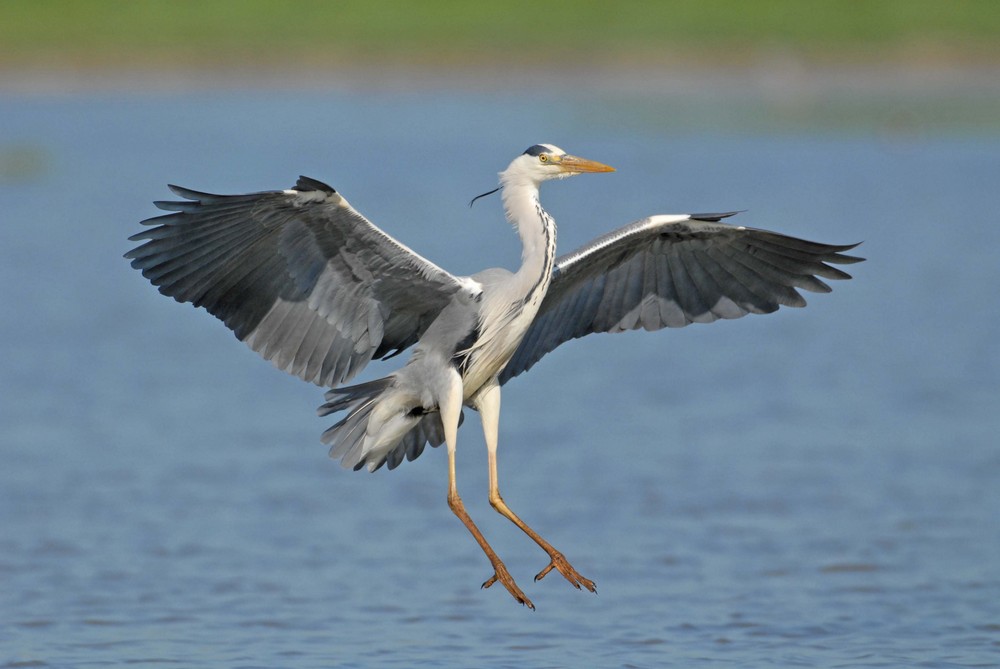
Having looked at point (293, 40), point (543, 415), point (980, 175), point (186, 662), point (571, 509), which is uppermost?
point (293, 40)

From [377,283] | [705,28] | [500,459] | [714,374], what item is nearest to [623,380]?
[714,374]

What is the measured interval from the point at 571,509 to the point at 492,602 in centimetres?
164

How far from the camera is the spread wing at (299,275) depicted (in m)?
7.70

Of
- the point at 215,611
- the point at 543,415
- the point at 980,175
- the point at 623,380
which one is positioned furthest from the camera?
the point at 980,175

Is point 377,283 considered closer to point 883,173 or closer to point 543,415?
point 543,415

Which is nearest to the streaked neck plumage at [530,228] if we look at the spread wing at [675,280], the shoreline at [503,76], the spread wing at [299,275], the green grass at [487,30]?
the spread wing at [675,280]

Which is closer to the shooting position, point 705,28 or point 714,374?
point 714,374

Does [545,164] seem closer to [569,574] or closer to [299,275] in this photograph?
[299,275]

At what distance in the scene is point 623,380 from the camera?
577 inches

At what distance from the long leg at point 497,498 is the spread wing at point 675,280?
38cm

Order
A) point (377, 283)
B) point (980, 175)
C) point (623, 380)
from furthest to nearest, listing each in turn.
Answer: point (980, 175) → point (623, 380) → point (377, 283)

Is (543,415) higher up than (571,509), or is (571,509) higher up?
(543,415)

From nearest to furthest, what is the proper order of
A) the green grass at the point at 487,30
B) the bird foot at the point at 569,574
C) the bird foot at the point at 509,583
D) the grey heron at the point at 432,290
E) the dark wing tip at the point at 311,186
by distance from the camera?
the dark wing tip at the point at 311,186
the bird foot at the point at 509,583
the bird foot at the point at 569,574
the grey heron at the point at 432,290
the green grass at the point at 487,30

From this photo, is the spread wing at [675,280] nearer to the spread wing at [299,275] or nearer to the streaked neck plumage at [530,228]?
the streaked neck plumage at [530,228]
